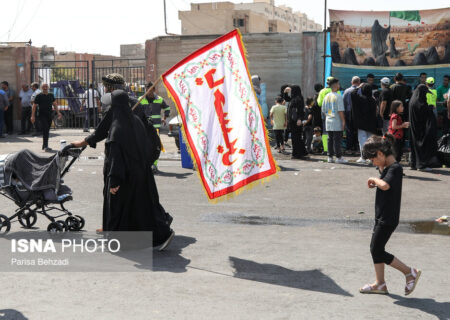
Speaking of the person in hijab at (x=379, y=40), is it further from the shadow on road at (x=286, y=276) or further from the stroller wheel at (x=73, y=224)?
the shadow on road at (x=286, y=276)

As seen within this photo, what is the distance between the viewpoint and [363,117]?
15.3 metres

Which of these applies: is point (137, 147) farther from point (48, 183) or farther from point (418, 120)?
point (418, 120)

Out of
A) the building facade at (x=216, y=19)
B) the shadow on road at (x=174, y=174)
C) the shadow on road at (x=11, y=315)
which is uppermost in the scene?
the building facade at (x=216, y=19)

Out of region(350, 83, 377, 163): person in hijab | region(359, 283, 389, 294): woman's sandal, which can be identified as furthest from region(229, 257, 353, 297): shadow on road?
region(350, 83, 377, 163): person in hijab

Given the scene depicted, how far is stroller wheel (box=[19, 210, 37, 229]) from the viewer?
864 centimetres

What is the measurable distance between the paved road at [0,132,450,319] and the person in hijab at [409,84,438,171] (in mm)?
2735

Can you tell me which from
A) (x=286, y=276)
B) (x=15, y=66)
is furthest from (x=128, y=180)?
(x=15, y=66)

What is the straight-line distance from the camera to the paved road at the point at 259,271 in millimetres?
5590

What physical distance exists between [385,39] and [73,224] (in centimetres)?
1199

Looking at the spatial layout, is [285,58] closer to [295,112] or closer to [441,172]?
[295,112]

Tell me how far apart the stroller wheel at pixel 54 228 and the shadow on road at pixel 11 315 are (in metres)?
2.73

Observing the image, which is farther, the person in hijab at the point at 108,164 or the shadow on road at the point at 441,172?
the shadow on road at the point at 441,172

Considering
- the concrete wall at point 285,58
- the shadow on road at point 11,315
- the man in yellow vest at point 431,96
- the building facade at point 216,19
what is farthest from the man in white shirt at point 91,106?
the building facade at point 216,19

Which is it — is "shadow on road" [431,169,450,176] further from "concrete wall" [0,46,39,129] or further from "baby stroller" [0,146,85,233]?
"concrete wall" [0,46,39,129]
